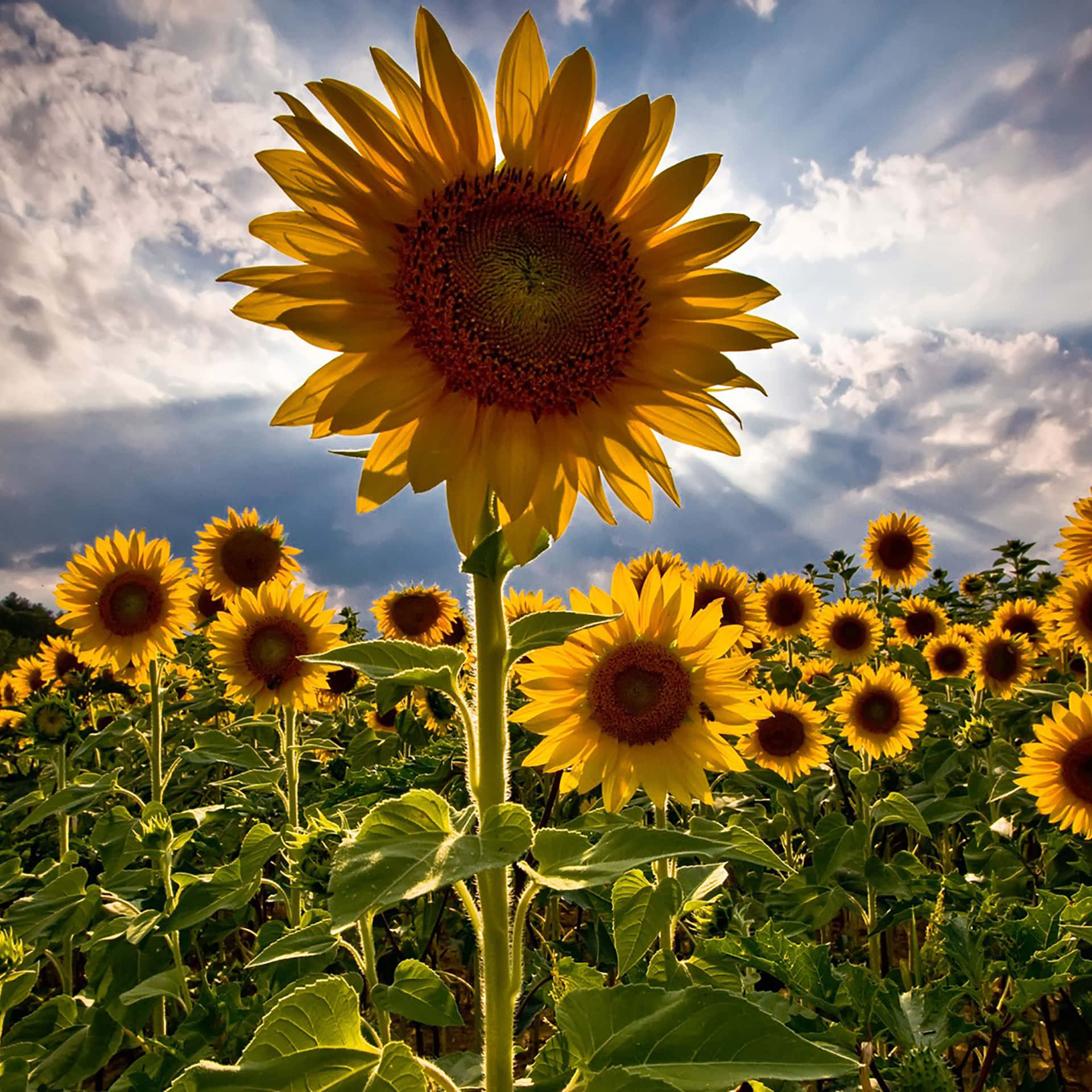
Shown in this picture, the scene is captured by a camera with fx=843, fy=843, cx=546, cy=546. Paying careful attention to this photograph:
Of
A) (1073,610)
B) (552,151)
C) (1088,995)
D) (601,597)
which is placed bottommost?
(1088,995)

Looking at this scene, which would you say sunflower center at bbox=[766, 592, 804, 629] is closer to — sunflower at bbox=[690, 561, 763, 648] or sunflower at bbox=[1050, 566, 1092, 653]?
sunflower at bbox=[690, 561, 763, 648]

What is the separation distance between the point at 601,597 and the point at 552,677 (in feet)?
0.96

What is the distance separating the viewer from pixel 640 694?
2.57 metres

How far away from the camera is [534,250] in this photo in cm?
166

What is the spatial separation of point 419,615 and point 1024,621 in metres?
5.05

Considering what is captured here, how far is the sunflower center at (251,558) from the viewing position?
5.19m

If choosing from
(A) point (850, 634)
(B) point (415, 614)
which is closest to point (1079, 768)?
(A) point (850, 634)

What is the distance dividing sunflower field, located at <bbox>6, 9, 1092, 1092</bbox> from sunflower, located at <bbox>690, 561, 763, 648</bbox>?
0.60m

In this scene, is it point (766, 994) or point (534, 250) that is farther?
point (766, 994)

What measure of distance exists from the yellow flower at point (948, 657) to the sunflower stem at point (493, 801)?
675cm

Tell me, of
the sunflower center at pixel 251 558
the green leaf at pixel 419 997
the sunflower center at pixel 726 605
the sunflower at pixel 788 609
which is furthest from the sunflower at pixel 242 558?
the sunflower at pixel 788 609

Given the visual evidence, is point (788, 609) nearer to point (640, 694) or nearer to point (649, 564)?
point (649, 564)

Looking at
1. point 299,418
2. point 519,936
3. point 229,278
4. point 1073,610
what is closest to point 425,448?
point 299,418

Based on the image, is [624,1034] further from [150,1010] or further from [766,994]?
[150,1010]
